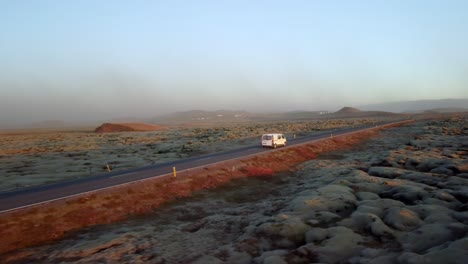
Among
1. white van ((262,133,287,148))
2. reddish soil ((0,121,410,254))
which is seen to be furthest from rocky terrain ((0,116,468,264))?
white van ((262,133,287,148))

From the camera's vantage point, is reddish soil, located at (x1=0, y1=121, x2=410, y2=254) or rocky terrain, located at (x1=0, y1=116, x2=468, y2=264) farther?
reddish soil, located at (x1=0, y1=121, x2=410, y2=254)

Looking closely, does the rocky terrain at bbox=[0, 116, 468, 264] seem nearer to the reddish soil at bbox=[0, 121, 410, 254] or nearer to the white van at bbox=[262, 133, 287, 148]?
the reddish soil at bbox=[0, 121, 410, 254]

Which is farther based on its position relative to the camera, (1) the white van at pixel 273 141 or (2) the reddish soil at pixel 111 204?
(1) the white van at pixel 273 141

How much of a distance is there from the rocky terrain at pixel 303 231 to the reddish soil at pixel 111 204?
112cm

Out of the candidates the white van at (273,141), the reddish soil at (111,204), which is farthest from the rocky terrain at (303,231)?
the white van at (273,141)

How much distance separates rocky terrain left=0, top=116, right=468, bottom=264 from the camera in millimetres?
12008

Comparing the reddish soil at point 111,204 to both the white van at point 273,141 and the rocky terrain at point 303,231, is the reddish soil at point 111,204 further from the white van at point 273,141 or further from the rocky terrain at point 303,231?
the white van at point 273,141

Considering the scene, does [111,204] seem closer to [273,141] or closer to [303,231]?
[303,231]

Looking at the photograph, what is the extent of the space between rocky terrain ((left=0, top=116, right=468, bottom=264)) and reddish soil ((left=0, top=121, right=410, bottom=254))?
1118mm

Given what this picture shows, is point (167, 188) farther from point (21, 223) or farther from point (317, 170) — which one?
point (317, 170)

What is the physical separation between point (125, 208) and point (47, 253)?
6.44 metres

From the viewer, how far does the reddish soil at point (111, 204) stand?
1670cm

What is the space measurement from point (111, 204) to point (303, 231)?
12823mm

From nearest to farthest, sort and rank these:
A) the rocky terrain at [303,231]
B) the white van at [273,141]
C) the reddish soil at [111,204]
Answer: the rocky terrain at [303,231] < the reddish soil at [111,204] < the white van at [273,141]
